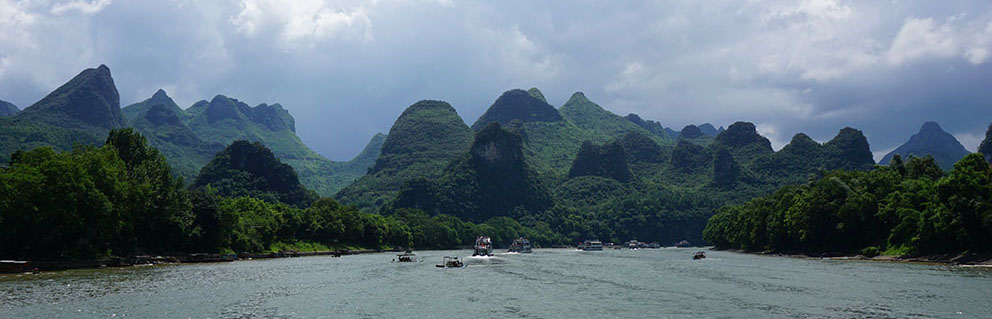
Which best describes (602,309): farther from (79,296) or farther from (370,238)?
(370,238)

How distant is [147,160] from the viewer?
99.9 meters

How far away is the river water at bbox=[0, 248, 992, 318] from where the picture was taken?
1558 inches

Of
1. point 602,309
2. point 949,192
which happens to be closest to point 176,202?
point 602,309

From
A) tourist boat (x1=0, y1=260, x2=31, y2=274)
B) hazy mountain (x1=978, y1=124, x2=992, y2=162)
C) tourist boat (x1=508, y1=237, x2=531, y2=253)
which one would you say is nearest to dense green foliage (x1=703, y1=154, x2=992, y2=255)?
tourist boat (x1=508, y1=237, x2=531, y2=253)

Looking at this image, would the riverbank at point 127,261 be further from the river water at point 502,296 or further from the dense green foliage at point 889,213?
the dense green foliage at point 889,213

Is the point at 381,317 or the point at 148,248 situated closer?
the point at 381,317

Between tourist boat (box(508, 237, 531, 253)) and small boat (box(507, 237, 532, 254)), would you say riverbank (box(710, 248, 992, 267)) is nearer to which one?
small boat (box(507, 237, 532, 254))

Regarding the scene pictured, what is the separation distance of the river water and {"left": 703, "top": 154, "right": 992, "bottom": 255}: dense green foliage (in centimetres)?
1046

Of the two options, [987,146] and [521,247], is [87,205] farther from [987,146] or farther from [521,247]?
[987,146]

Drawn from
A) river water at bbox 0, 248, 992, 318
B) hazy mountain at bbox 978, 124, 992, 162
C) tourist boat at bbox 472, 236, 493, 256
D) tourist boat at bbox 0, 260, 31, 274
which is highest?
hazy mountain at bbox 978, 124, 992, 162

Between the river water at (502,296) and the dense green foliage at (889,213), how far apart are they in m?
10.5

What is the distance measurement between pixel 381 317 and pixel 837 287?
1485 inches

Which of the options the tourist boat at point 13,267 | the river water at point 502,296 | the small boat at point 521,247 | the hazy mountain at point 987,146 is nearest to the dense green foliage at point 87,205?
the tourist boat at point 13,267

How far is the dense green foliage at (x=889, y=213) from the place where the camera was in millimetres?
78188
